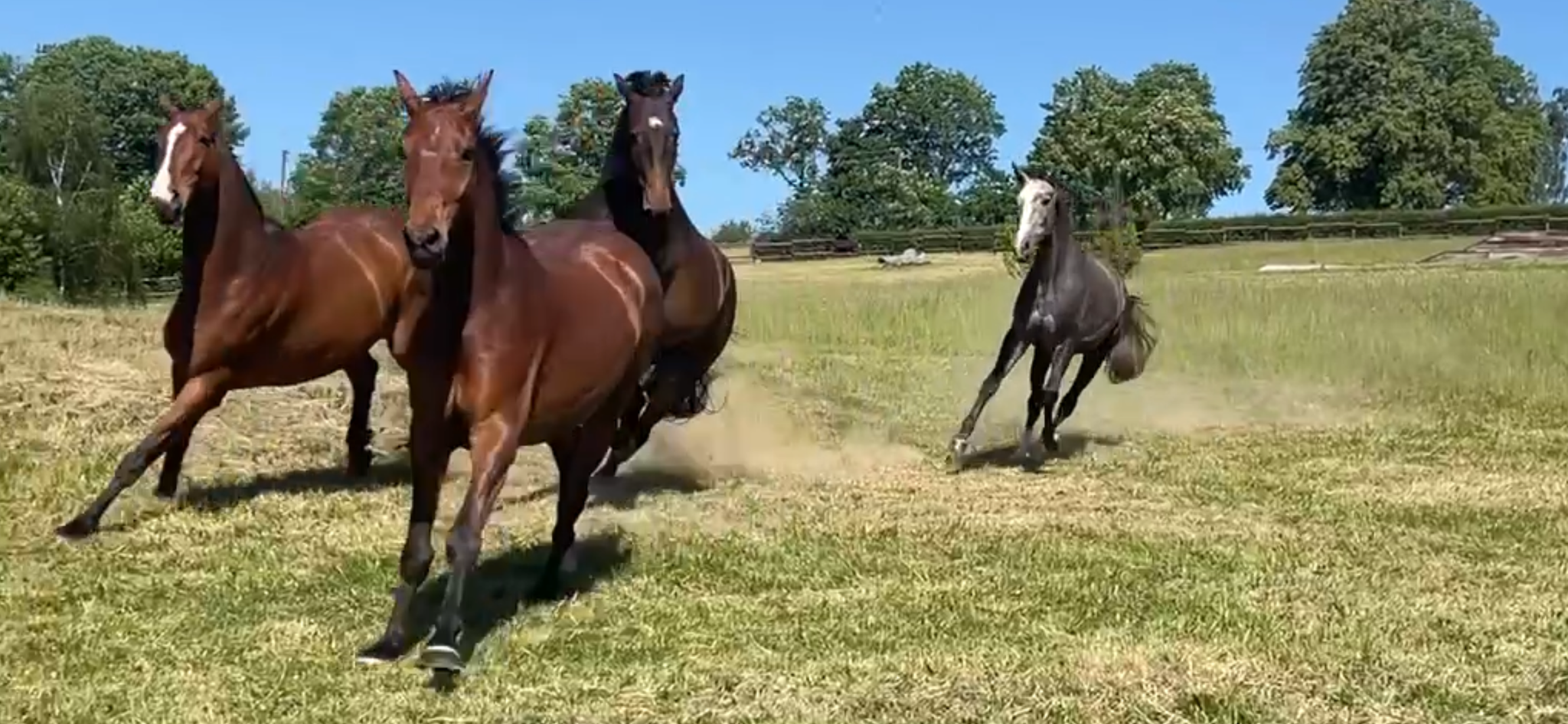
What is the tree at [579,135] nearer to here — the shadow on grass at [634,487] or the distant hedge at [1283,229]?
the distant hedge at [1283,229]

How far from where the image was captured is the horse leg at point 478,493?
5.76m

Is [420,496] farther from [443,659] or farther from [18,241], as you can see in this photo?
[18,241]

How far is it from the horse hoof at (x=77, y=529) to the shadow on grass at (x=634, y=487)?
2.22 metres

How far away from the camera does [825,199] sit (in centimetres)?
8875

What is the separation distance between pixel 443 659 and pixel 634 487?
474 cm

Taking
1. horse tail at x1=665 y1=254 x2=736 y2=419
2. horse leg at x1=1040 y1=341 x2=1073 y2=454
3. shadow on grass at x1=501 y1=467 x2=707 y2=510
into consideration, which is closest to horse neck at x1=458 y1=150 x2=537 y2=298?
shadow on grass at x1=501 y1=467 x2=707 y2=510

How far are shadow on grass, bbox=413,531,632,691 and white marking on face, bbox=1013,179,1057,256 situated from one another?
4.47m

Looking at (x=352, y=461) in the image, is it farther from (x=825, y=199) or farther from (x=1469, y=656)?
(x=825, y=199)

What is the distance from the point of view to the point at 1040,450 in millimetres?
12078

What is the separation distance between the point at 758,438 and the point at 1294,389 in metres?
7.83

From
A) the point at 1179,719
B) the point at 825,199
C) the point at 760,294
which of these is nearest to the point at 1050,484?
the point at 1179,719

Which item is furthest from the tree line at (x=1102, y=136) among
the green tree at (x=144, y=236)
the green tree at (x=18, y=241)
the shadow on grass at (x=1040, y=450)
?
the shadow on grass at (x=1040, y=450)

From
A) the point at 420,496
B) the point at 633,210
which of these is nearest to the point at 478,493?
the point at 420,496

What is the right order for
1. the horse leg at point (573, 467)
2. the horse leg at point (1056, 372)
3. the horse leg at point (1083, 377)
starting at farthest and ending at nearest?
the horse leg at point (1083, 377) → the horse leg at point (1056, 372) → the horse leg at point (573, 467)
